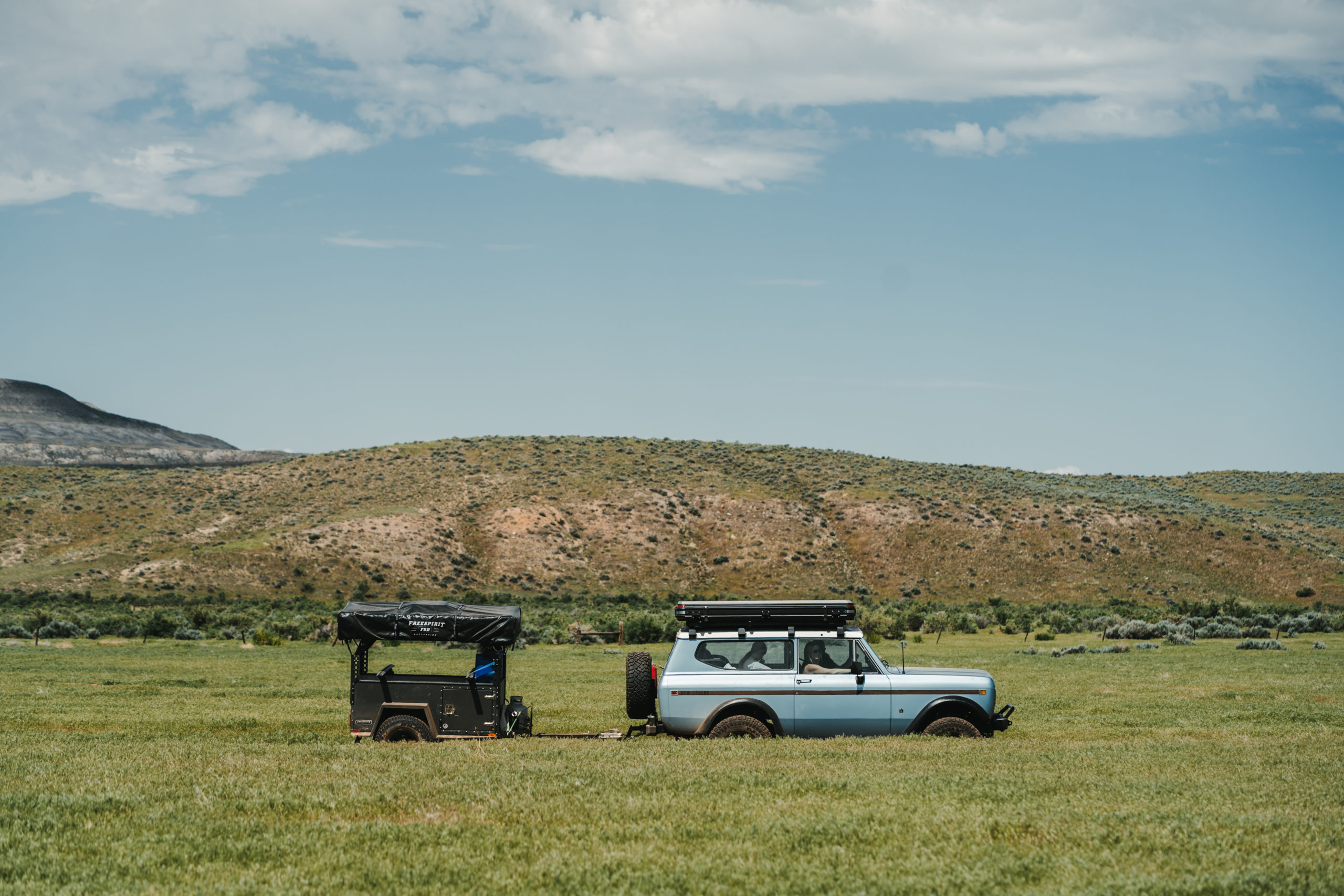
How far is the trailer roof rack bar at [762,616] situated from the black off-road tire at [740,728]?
120 centimetres

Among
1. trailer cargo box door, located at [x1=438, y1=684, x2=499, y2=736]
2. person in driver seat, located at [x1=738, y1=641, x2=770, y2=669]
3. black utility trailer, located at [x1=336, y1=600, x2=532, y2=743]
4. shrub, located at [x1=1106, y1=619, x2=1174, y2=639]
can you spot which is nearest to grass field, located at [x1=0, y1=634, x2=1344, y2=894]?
black utility trailer, located at [x1=336, y1=600, x2=532, y2=743]

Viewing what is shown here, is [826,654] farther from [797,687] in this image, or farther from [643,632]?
[643,632]

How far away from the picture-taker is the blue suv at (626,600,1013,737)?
1494 centimetres

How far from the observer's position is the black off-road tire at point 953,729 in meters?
15.0

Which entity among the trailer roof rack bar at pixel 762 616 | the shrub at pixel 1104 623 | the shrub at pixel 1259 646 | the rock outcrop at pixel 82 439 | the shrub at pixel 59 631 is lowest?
the shrub at pixel 59 631

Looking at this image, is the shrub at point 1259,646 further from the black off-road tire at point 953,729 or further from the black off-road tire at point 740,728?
the black off-road tire at point 740,728

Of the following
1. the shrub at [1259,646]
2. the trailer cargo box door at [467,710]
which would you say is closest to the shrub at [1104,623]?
the shrub at [1259,646]

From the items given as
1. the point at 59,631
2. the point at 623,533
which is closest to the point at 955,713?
the point at 59,631

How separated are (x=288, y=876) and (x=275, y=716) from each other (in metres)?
12.8

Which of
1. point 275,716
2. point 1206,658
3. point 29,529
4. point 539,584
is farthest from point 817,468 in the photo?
point 275,716

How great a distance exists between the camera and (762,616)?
50.5 ft

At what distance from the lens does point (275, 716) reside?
2002 centimetres

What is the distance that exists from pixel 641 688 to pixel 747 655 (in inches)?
63.5

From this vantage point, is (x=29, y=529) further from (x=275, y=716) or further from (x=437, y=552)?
(x=275, y=716)
